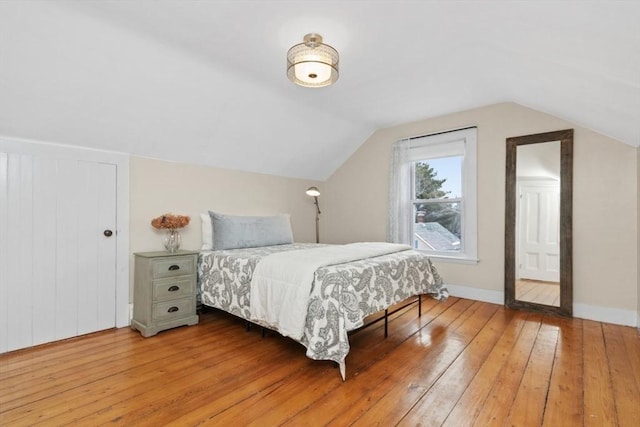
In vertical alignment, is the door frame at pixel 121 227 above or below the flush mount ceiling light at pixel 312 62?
below

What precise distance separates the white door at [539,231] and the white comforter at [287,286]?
1.97m

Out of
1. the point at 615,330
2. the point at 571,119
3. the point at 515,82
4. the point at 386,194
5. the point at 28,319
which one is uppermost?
the point at 515,82

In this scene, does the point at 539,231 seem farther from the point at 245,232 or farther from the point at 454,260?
the point at 245,232

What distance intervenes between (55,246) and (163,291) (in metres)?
0.96

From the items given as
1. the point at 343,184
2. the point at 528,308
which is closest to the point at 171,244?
the point at 343,184

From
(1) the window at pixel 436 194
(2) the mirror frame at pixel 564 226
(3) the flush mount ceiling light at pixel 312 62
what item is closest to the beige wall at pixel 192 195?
(1) the window at pixel 436 194

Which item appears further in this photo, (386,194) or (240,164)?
(386,194)

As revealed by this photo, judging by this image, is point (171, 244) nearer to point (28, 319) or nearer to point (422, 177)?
point (28, 319)

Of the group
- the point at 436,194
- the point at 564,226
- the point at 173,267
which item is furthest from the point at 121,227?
the point at 564,226

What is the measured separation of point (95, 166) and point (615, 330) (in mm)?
5073

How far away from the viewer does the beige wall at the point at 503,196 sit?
300 centimetres

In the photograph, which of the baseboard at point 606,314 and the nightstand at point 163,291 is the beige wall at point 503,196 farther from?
the nightstand at point 163,291

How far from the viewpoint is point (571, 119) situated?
3133 millimetres

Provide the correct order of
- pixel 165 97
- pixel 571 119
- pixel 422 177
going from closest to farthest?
pixel 165 97 < pixel 571 119 < pixel 422 177
